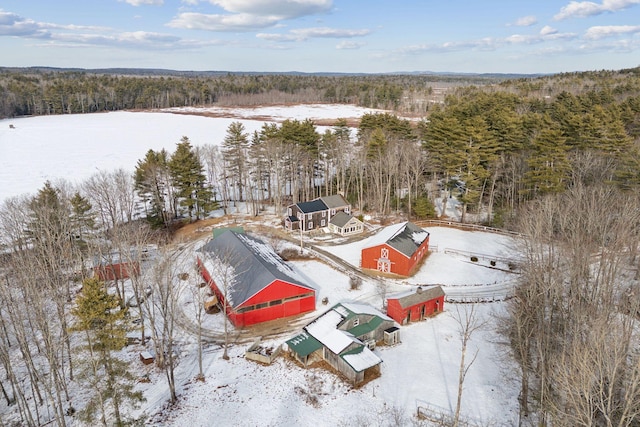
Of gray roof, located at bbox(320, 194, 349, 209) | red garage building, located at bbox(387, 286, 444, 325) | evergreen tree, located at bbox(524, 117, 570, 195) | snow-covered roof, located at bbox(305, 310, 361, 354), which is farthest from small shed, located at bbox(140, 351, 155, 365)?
evergreen tree, located at bbox(524, 117, 570, 195)

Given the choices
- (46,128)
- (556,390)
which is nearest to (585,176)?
(556,390)

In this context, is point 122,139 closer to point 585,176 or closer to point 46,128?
point 46,128

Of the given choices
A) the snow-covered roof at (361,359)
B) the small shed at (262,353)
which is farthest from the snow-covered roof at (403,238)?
the small shed at (262,353)

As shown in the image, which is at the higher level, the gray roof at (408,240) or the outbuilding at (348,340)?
the gray roof at (408,240)

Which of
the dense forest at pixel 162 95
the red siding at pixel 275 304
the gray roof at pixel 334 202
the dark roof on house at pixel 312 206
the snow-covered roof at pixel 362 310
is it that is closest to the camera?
the snow-covered roof at pixel 362 310

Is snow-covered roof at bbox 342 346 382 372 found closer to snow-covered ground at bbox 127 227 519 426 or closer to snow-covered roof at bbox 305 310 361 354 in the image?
snow-covered roof at bbox 305 310 361 354

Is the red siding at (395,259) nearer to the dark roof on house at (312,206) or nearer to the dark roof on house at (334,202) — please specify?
the dark roof on house at (312,206)
